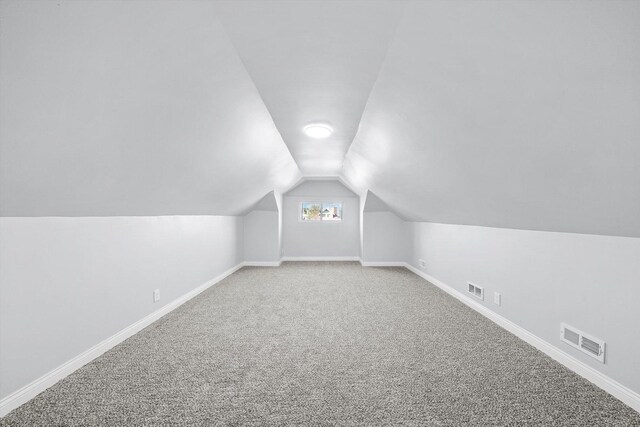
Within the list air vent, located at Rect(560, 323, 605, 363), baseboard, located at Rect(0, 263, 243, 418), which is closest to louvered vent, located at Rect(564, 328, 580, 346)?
air vent, located at Rect(560, 323, 605, 363)

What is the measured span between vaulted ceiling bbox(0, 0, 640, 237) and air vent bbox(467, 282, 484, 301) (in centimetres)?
114

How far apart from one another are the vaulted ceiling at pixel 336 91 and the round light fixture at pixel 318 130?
41 centimetres

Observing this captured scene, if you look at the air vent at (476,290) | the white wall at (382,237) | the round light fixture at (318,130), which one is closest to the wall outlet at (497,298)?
the air vent at (476,290)

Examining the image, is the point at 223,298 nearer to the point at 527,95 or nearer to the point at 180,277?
the point at 180,277

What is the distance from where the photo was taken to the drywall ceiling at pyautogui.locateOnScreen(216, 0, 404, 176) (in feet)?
4.51

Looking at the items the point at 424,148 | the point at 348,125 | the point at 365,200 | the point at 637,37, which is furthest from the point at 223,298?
the point at 637,37

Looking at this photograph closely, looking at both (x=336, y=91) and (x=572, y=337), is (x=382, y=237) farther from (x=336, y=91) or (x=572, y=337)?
(x=336, y=91)

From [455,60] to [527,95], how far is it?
0.38m

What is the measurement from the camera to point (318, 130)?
127 inches

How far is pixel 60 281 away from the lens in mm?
2008

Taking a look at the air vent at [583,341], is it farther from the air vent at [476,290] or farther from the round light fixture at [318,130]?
the round light fixture at [318,130]

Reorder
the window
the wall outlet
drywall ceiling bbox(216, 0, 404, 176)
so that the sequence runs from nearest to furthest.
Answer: drywall ceiling bbox(216, 0, 404, 176)
the wall outlet
the window

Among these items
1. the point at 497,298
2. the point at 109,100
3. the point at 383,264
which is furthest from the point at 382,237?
the point at 109,100

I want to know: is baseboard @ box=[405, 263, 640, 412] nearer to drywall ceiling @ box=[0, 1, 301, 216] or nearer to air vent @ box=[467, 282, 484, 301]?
air vent @ box=[467, 282, 484, 301]
